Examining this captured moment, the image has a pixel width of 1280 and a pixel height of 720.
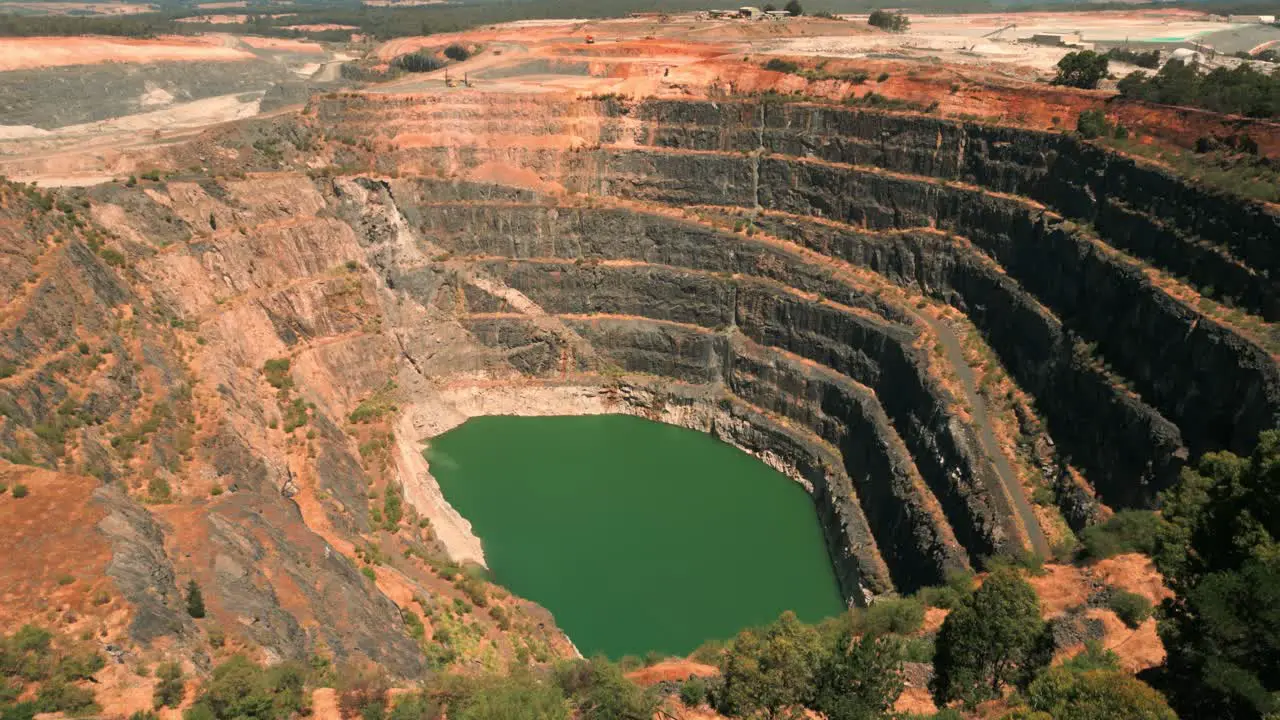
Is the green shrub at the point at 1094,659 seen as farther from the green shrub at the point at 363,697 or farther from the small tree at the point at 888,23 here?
the small tree at the point at 888,23

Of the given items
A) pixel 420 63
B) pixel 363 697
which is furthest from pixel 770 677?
pixel 420 63

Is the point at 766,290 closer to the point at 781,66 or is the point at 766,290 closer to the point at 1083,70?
the point at 781,66

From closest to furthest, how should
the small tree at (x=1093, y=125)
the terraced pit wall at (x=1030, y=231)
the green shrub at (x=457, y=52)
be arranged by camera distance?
the terraced pit wall at (x=1030, y=231) → the small tree at (x=1093, y=125) → the green shrub at (x=457, y=52)

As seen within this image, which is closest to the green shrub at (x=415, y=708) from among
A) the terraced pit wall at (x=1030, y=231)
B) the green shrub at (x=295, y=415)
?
the green shrub at (x=295, y=415)

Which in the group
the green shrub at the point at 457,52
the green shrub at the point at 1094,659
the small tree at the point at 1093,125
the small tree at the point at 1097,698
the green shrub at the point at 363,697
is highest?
the green shrub at the point at 457,52

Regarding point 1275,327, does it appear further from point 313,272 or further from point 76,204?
point 76,204

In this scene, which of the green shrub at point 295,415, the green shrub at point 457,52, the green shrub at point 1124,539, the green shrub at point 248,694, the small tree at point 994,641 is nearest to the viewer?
the green shrub at point 248,694

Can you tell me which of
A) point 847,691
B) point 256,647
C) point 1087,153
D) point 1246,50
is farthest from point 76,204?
point 1246,50
